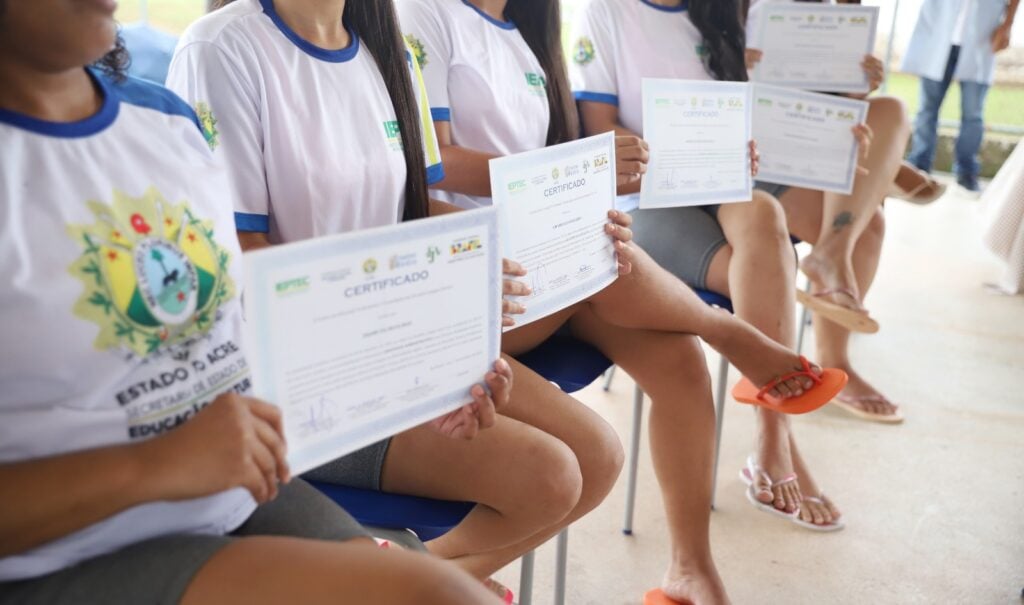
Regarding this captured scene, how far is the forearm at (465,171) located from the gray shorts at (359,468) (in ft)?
1.95

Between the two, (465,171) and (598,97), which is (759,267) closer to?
(598,97)

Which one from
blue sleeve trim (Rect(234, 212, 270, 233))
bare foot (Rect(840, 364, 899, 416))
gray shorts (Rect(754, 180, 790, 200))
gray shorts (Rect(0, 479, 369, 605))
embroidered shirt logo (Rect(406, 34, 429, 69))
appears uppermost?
embroidered shirt logo (Rect(406, 34, 429, 69))

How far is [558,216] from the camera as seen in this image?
4.57 feet

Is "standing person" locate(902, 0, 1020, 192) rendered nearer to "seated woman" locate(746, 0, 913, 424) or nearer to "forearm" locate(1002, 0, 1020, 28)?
"forearm" locate(1002, 0, 1020, 28)

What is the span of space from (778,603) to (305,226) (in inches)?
48.2

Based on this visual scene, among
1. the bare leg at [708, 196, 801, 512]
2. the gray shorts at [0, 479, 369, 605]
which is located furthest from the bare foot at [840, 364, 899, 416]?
the gray shorts at [0, 479, 369, 605]

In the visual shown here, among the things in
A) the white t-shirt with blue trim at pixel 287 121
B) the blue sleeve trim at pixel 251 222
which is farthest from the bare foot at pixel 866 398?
the blue sleeve trim at pixel 251 222

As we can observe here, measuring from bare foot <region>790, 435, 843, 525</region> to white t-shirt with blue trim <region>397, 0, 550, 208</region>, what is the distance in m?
1.00

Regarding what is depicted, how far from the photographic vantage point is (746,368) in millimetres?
1821

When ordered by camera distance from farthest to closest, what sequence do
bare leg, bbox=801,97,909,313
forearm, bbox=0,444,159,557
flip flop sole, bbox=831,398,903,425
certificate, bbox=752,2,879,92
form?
flip flop sole, bbox=831,398,903,425 → bare leg, bbox=801,97,909,313 → certificate, bbox=752,2,879,92 → forearm, bbox=0,444,159,557

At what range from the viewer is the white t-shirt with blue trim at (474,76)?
173cm

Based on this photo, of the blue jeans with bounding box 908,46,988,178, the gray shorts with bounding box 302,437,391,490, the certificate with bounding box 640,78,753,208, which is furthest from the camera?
the blue jeans with bounding box 908,46,988,178

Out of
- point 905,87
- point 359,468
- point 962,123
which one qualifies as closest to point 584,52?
point 359,468

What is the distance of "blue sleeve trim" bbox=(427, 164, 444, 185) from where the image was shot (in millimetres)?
1562
